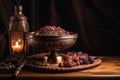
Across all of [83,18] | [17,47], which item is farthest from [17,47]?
[83,18]

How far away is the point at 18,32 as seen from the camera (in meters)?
2.16

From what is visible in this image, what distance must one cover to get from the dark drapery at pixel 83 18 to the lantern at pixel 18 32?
6.6 inches

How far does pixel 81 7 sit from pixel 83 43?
27cm

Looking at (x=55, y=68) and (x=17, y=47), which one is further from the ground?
(x=17, y=47)

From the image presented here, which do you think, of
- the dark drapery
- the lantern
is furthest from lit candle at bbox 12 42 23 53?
the dark drapery

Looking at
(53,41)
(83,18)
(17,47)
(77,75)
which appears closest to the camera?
(77,75)

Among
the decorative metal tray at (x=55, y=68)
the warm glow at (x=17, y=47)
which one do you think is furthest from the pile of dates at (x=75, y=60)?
the warm glow at (x=17, y=47)

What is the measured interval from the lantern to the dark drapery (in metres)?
0.17

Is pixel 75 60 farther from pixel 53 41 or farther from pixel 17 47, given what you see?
pixel 17 47

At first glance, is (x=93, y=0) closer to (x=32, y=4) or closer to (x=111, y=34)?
(x=111, y=34)

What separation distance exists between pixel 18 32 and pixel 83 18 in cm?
51

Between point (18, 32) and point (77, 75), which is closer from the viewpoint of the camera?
point (77, 75)

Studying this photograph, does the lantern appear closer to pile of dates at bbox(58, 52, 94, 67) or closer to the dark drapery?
the dark drapery

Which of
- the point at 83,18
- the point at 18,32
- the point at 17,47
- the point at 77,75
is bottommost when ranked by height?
the point at 77,75
